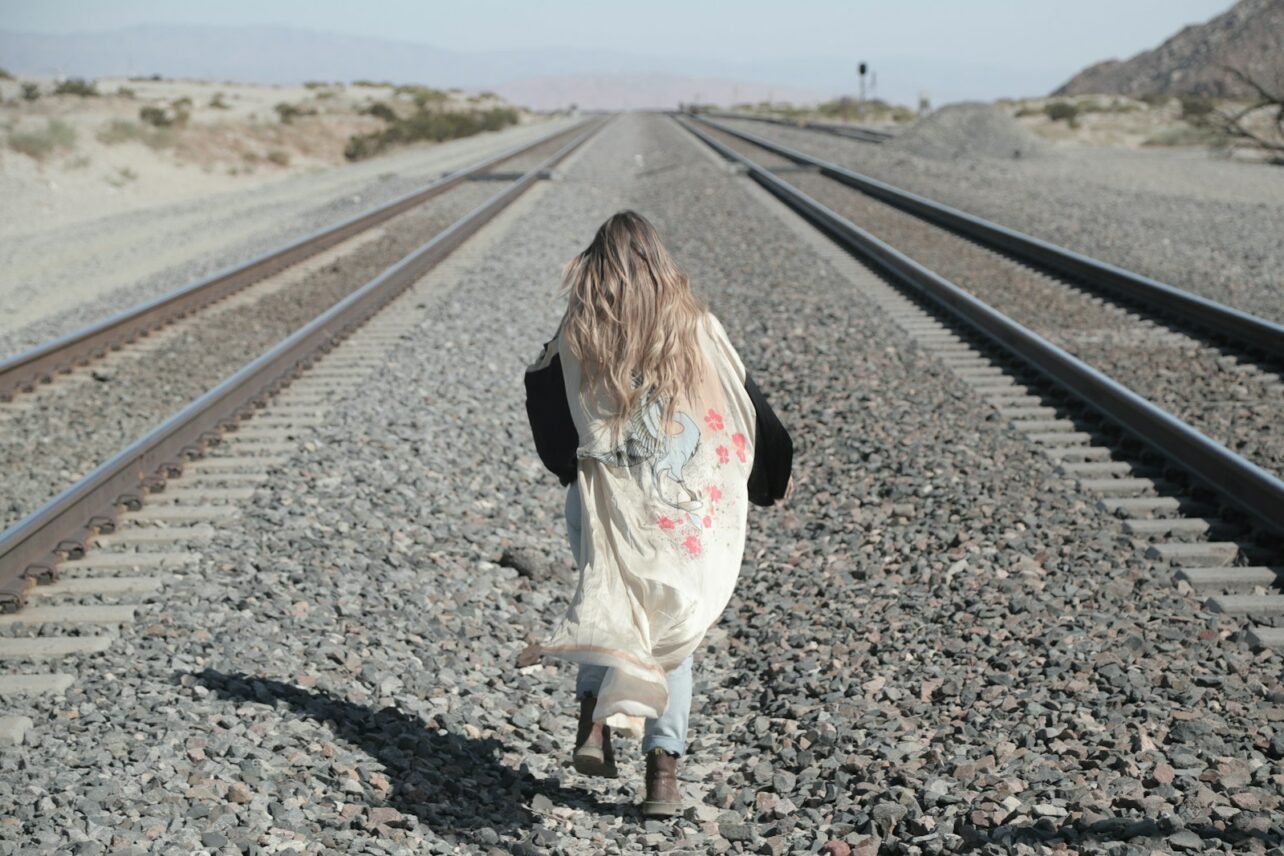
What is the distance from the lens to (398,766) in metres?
4.31

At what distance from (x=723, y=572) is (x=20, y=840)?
205 centimetres

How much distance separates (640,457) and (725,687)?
1939 millimetres

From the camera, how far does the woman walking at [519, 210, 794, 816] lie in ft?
11.5

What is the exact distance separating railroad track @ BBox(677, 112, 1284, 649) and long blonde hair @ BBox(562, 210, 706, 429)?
2.76 meters

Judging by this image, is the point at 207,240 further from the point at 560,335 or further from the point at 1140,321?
the point at 560,335

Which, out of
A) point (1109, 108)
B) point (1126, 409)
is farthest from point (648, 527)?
point (1109, 108)

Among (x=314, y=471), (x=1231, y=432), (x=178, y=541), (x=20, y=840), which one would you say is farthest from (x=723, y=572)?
(x=1231, y=432)

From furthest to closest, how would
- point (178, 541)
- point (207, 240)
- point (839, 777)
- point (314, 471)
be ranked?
point (207, 240), point (314, 471), point (178, 541), point (839, 777)

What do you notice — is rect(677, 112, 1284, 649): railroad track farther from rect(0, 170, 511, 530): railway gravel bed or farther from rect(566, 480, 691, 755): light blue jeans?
rect(0, 170, 511, 530): railway gravel bed

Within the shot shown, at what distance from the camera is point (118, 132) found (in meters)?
34.4

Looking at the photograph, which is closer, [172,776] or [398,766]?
[172,776]

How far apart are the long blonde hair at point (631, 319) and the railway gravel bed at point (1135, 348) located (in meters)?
4.84

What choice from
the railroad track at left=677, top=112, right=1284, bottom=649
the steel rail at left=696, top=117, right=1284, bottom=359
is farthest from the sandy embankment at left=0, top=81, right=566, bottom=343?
the steel rail at left=696, top=117, right=1284, bottom=359

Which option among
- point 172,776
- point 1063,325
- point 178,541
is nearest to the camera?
point 172,776
